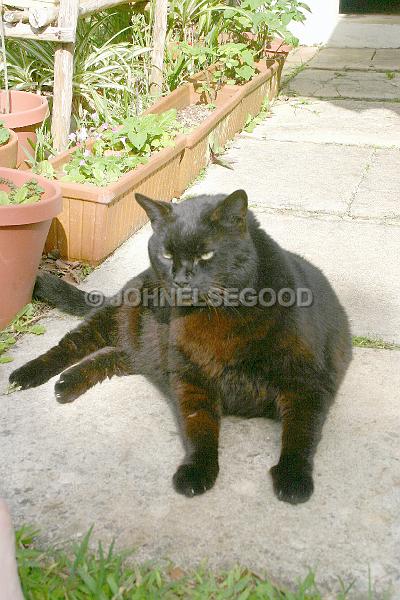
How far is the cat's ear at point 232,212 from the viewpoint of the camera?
8.71 ft

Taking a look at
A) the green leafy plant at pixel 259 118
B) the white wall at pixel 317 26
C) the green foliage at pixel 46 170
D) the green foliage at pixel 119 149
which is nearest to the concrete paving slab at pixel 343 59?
the white wall at pixel 317 26

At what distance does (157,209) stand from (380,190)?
2.85 metres

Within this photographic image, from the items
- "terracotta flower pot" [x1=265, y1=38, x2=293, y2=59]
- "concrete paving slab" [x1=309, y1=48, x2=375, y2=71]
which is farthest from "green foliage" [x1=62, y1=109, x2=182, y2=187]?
"concrete paving slab" [x1=309, y1=48, x2=375, y2=71]

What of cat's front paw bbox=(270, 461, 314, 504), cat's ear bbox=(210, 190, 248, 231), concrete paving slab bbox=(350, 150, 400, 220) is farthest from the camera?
concrete paving slab bbox=(350, 150, 400, 220)

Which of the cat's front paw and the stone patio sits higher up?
the cat's front paw

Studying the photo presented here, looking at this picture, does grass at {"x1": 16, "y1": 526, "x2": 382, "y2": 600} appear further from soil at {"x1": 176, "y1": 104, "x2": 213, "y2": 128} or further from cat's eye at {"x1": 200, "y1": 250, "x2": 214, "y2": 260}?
soil at {"x1": 176, "y1": 104, "x2": 213, "y2": 128}

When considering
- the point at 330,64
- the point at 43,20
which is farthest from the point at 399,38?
the point at 43,20

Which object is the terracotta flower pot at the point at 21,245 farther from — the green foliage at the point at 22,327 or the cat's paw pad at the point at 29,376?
the cat's paw pad at the point at 29,376

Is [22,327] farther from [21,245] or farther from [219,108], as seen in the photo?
[219,108]

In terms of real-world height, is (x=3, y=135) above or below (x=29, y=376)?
above

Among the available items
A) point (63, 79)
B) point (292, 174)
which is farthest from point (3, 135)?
point (292, 174)

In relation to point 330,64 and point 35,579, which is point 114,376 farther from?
point 330,64

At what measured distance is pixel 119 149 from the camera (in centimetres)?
487

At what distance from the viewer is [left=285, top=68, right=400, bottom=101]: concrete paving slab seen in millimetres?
7699
